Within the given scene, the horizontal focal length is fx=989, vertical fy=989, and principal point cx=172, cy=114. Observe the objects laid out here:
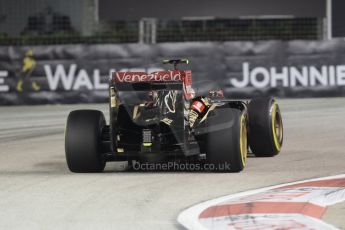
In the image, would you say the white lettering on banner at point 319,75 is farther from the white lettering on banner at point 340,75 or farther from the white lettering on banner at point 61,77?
the white lettering on banner at point 61,77

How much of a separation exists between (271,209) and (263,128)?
3728 millimetres

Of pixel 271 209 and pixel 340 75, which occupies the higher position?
pixel 340 75

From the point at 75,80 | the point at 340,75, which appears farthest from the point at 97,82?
the point at 340,75

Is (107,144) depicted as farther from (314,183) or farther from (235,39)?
(235,39)

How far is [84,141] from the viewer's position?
31.0 ft

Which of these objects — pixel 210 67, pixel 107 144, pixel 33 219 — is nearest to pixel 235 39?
pixel 210 67

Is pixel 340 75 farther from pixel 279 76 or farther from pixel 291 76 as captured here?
pixel 279 76

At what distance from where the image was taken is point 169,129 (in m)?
9.46

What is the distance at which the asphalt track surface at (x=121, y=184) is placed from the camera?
6965mm

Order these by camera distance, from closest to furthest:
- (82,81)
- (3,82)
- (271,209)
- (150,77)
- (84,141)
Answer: (271,209), (84,141), (150,77), (82,81), (3,82)

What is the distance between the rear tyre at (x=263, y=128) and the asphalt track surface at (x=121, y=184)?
0.13 m

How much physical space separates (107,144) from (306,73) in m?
11.8

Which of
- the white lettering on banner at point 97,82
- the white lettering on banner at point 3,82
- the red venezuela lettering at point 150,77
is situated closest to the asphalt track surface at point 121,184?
the red venezuela lettering at point 150,77

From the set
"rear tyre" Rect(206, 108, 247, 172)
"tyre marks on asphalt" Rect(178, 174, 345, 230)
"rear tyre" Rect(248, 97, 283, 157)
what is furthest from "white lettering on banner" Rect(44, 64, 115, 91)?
"tyre marks on asphalt" Rect(178, 174, 345, 230)
